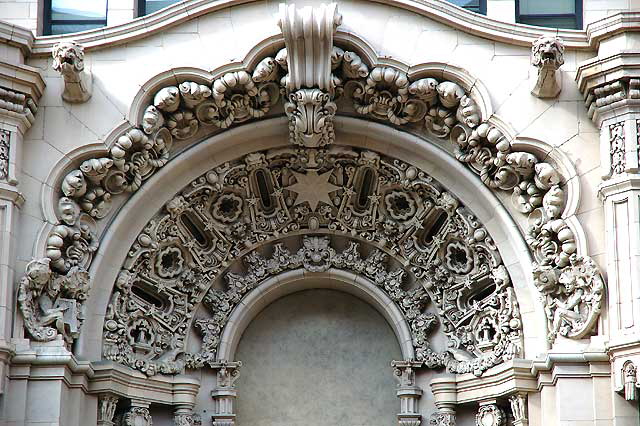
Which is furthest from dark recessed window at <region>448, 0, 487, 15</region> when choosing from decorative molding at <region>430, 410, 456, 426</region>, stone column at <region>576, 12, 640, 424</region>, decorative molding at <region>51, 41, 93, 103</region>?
decorative molding at <region>430, 410, 456, 426</region>

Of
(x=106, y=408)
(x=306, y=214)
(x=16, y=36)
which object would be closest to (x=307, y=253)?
(x=306, y=214)

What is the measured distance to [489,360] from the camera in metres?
17.0

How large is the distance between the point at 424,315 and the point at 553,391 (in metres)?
2.44

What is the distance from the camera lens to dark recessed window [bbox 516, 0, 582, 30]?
1789 cm

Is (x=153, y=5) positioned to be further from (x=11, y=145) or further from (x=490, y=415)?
(x=490, y=415)

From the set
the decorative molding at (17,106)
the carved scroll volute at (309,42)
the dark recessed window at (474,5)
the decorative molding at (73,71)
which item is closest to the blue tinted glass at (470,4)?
the dark recessed window at (474,5)

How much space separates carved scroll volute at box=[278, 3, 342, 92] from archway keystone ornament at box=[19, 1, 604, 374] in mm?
22

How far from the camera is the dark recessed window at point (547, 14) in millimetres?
17891

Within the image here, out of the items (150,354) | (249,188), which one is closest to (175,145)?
(249,188)

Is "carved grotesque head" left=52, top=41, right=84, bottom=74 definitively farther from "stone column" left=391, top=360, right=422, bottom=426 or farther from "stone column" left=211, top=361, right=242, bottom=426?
"stone column" left=391, top=360, right=422, bottom=426

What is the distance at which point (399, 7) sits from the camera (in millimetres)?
17188

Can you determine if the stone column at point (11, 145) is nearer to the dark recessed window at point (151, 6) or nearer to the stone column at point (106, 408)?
the stone column at point (106, 408)

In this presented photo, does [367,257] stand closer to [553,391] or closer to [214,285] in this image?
[214,285]

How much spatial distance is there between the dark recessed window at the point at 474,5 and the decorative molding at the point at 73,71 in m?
5.03
